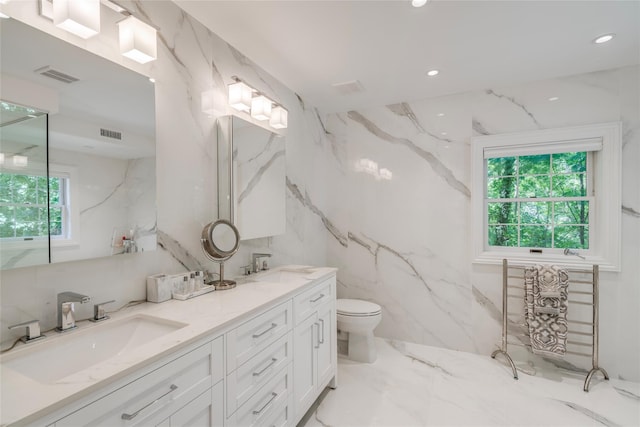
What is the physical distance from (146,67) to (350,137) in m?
2.14

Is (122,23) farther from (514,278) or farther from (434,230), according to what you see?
(514,278)

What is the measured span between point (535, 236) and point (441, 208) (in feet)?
2.72

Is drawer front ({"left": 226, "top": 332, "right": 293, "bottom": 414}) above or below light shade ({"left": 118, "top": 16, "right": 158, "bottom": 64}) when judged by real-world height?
below

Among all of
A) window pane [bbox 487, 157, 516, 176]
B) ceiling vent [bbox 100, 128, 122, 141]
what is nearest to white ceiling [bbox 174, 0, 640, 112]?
window pane [bbox 487, 157, 516, 176]

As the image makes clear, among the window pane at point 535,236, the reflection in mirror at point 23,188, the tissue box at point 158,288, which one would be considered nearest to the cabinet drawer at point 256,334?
the tissue box at point 158,288

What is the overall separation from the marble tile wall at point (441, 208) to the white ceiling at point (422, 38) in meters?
0.23

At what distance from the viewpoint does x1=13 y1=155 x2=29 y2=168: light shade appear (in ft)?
3.41

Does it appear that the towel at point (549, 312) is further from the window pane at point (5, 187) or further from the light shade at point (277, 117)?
the window pane at point (5, 187)

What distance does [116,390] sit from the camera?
0.83 meters

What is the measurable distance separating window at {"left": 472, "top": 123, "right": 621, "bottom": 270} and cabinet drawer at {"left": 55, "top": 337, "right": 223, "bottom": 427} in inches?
95.9

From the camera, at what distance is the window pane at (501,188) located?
9.29 feet

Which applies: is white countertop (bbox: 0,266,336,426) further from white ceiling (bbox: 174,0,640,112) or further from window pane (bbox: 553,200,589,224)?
window pane (bbox: 553,200,589,224)

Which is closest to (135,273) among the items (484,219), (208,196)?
(208,196)

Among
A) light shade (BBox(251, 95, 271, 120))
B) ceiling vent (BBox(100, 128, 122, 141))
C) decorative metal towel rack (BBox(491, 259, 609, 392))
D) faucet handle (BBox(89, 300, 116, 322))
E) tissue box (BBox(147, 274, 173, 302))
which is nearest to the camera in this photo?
faucet handle (BBox(89, 300, 116, 322))
